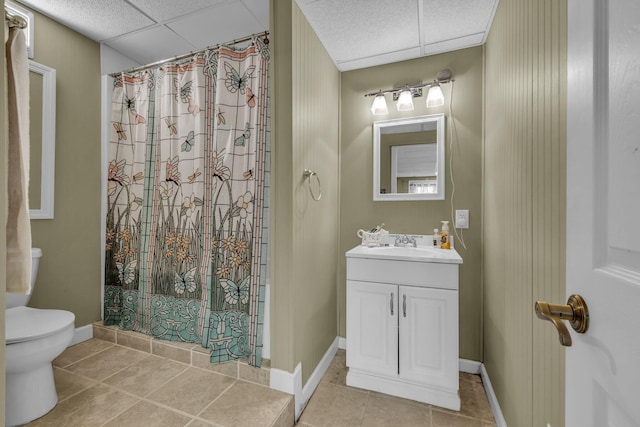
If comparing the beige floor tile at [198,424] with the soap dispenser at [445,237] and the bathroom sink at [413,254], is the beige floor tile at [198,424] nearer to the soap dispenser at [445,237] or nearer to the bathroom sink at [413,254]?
the bathroom sink at [413,254]

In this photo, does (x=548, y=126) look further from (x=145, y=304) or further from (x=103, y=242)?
(x=103, y=242)

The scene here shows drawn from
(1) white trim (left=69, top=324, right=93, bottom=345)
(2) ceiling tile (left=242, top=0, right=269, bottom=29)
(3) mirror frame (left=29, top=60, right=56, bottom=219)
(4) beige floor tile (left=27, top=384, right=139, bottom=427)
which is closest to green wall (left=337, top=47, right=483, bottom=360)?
(2) ceiling tile (left=242, top=0, right=269, bottom=29)

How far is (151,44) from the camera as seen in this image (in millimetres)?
2152

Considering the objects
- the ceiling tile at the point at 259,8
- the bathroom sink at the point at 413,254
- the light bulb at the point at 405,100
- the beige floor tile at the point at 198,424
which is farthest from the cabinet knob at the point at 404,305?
the ceiling tile at the point at 259,8

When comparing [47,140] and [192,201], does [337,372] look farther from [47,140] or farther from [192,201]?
[47,140]

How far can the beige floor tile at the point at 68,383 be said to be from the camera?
153cm

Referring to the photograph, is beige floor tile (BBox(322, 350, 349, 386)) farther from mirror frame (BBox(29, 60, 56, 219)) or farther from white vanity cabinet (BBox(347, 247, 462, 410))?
mirror frame (BBox(29, 60, 56, 219))

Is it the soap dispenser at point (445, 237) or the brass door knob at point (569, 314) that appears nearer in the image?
the brass door knob at point (569, 314)

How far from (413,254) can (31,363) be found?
210cm

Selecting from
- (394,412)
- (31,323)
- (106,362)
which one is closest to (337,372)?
(394,412)

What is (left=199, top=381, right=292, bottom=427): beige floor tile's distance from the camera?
1.33 meters

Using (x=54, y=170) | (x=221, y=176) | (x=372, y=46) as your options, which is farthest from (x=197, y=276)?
(x=372, y=46)

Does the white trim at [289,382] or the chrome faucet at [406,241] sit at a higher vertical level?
the chrome faucet at [406,241]

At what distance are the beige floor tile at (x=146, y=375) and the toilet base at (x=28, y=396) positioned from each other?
275 mm
